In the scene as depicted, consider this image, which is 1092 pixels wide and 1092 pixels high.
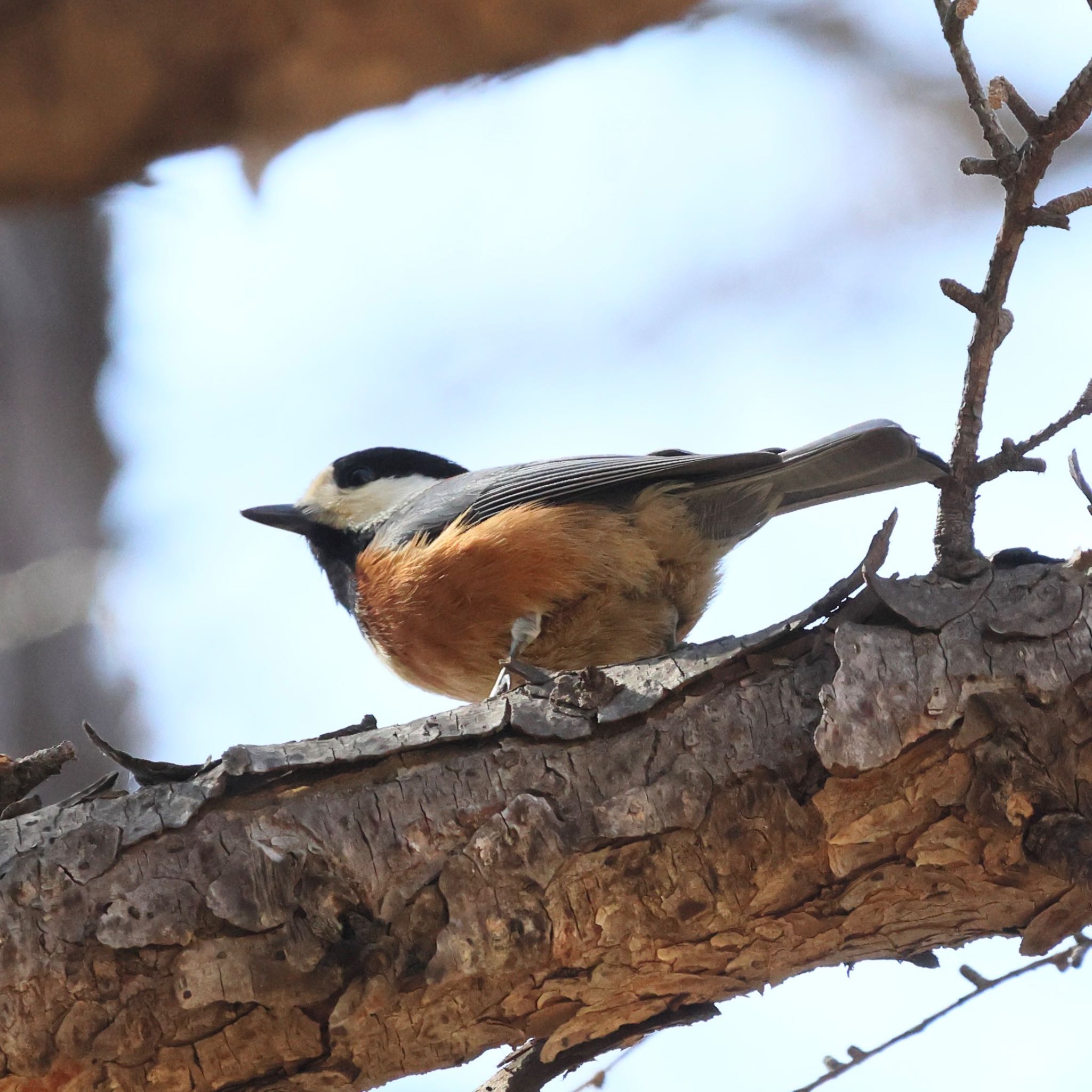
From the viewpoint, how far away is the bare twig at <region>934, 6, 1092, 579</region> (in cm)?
165

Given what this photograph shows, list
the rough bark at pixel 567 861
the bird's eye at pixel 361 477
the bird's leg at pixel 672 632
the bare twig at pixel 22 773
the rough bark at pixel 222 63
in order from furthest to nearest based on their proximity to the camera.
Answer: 1. the bird's eye at pixel 361 477
2. the bird's leg at pixel 672 632
3. the rough bark at pixel 222 63
4. the bare twig at pixel 22 773
5. the rough bark at pixel 567 861

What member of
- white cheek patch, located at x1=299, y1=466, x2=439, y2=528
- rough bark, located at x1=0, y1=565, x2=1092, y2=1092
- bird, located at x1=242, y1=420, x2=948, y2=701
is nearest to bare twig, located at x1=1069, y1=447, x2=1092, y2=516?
rough bark, located at x1=0, y1=565, x2=1092, y2=1092

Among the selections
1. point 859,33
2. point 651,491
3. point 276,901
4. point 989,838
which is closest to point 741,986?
point 989,838

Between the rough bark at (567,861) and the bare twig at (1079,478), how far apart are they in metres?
0.12

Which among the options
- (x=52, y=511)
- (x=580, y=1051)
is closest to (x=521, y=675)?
(x=580, y=1051)

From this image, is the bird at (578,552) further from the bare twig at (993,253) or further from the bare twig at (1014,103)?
the bare twig at (1014,103)

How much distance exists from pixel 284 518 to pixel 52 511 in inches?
39.3

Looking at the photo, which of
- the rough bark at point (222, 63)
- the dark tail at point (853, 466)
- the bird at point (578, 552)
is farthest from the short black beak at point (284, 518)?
the dark tail at point (853, 466)

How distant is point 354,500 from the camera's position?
339cm

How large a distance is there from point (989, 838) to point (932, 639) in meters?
0.28

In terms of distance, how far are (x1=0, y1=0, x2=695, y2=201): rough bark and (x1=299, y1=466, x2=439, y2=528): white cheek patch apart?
1.06 m

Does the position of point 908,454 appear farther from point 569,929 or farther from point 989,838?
point 569,929

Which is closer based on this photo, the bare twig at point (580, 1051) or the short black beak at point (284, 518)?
the bare twig at point (580, 1051)

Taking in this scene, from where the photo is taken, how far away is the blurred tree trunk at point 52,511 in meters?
3.50
